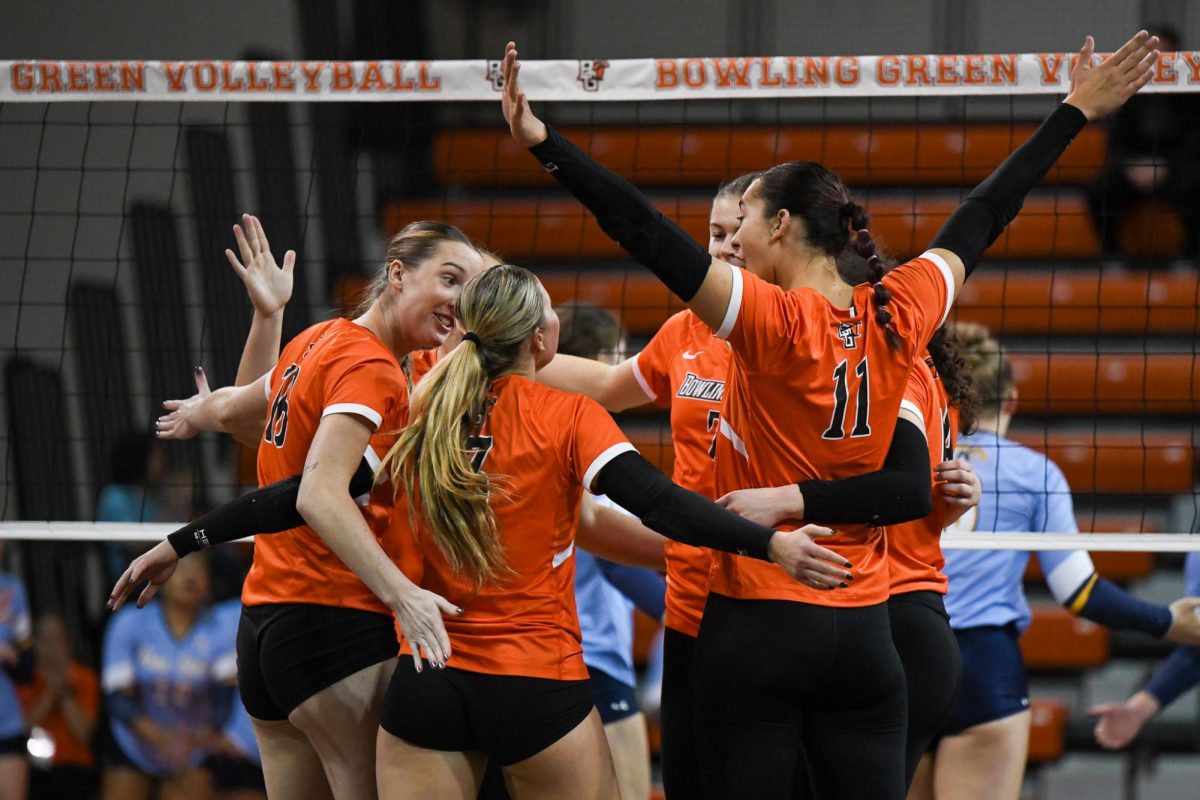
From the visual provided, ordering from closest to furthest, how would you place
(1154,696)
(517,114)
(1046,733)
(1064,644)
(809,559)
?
(809,559) < (517,114) < (1154,696) < (1046,733) < (1064,644)

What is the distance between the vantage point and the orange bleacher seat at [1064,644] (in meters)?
7.50

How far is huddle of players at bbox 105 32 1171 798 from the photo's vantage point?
292 cm

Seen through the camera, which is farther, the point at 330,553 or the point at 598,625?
the point at 598,625

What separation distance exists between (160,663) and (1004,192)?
4680 millimetres

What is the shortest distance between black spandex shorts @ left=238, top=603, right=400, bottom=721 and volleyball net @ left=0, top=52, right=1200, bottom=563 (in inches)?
135

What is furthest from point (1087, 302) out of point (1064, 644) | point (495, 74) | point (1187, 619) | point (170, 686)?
point (170, 686)

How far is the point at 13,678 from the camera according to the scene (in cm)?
648

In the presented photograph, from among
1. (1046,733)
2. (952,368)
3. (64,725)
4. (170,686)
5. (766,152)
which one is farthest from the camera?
(766,152)

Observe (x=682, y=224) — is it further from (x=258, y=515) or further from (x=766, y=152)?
(x=258, y=515)

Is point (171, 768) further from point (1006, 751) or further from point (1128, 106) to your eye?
point (1128, 106)

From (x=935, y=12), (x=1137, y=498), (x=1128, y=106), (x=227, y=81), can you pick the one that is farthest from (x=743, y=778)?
(x=935, y=12)

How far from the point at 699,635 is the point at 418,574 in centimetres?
68

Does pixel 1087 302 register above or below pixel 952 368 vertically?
above

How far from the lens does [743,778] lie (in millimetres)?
2971
